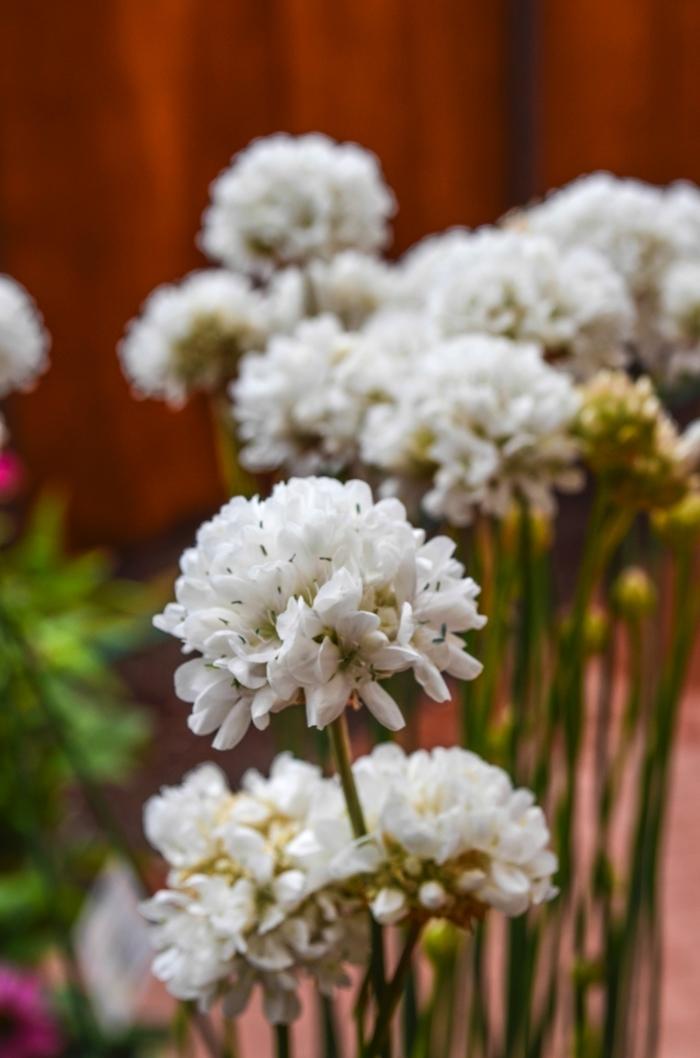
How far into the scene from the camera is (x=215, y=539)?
185 mm

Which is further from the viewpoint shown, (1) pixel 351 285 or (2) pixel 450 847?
(1) pixel 351 285

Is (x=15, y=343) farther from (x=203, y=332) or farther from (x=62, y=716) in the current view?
(x=62, y=716)

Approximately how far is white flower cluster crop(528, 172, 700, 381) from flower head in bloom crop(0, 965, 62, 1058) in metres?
0.50

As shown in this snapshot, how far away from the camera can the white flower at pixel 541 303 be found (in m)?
0.38

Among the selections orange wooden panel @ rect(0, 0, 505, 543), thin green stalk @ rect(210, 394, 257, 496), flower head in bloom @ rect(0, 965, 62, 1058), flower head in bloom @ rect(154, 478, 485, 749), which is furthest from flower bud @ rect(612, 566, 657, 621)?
orange wooden panel @ rect(0, 0, 505, 543)

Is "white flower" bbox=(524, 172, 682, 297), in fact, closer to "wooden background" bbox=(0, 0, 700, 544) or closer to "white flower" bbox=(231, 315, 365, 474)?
"white flower" bbox=(231, 315, 365, 474)

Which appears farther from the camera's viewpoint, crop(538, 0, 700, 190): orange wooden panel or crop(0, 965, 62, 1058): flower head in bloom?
crop(538, 0, 700, 190): orange wooden panel

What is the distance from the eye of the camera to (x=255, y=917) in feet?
0.74

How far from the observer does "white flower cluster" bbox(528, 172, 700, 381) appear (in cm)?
45

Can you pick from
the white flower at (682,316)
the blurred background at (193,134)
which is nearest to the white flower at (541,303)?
the white flower at (682,316)

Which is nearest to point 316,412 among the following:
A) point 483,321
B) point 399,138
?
point 483,321

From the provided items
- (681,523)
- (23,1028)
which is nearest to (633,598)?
(681,523)

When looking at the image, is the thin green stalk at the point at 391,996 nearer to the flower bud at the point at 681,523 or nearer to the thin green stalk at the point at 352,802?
the thin green stalk at the point at 352,802

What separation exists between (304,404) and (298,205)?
0.15 metres
